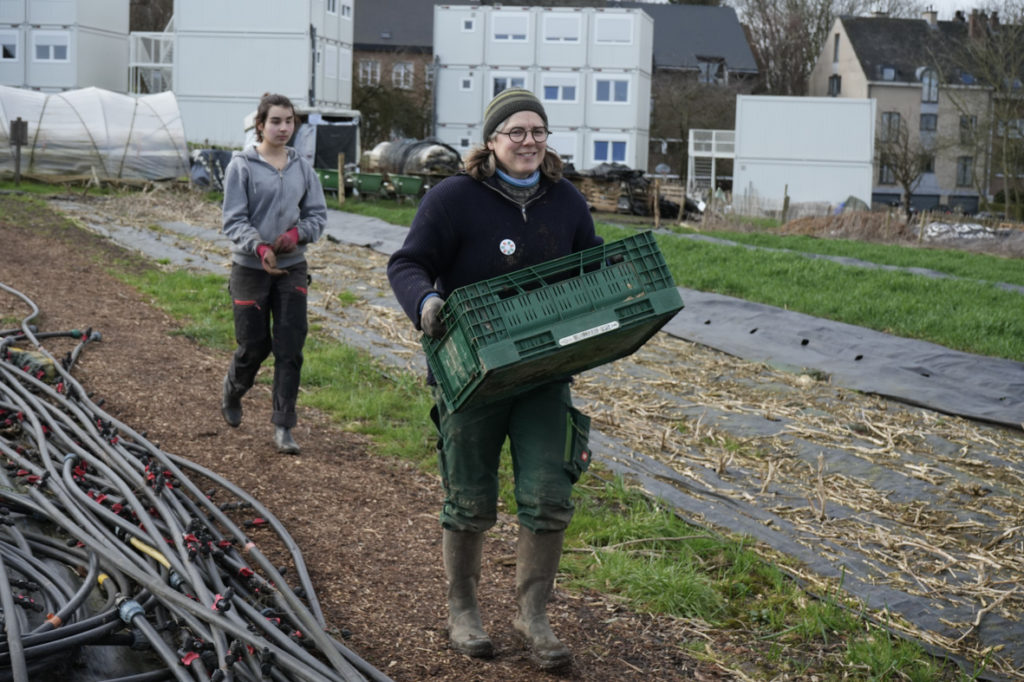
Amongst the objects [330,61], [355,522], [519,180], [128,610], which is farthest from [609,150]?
[128,610]

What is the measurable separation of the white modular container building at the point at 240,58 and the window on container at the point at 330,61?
0.06m

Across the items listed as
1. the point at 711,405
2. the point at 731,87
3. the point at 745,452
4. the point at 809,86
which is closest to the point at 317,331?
the point at 711,405

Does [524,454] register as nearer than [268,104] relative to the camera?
Yes

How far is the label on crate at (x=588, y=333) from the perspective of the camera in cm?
376

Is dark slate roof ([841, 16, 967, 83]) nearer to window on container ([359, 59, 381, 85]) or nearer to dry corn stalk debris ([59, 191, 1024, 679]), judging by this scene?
window on container ([359, 59, 381, 85])

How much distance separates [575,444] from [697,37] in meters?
71.2

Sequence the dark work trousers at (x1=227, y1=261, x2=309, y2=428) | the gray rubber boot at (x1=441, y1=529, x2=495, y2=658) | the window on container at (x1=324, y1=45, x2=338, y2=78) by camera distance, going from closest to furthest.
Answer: the gray rubber boot at (x1=441, y1=529, x2=495, y2=658)
the dark work trousers at (x1=227, y1=261, x2=309, y2=428)
the window on container at (x1=324, y1=45, x2=338, y2=78)

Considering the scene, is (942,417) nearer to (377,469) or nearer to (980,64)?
(377,469)

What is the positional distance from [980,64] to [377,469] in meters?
46.3

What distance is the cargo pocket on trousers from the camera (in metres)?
4.15

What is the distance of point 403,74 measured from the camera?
216 ft

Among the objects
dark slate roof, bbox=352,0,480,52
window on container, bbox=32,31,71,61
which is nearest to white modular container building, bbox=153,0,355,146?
window on container, bbox=32,31,71,61

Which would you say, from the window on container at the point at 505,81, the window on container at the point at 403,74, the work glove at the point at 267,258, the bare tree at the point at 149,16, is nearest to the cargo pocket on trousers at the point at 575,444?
the work glove at the point at 267,258

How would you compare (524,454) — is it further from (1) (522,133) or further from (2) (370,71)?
(2) (370,71)
